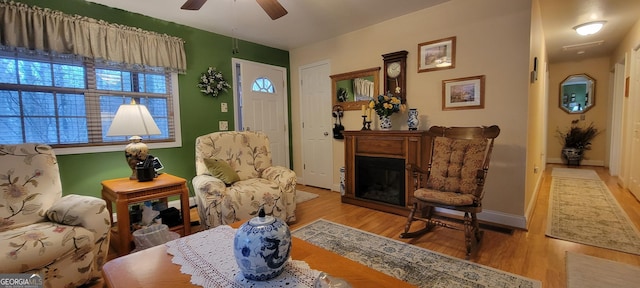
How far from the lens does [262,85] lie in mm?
4270

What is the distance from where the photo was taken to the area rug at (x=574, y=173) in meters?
4.87

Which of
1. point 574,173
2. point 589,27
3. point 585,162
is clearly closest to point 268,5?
point 589,27

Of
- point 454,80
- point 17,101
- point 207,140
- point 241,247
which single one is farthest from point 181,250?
point 454,80

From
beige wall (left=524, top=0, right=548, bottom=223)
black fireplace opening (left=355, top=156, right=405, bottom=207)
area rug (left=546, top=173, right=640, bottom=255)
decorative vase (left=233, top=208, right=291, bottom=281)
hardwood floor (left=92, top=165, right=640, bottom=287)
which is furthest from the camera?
black fireplace opening (left=355, top=156, right=405, bottom=207)

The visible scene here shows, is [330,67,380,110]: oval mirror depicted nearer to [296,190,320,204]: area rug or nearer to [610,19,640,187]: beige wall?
[296,190,320,204]: area rug

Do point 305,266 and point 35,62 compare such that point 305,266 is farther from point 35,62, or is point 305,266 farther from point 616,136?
point 616,136

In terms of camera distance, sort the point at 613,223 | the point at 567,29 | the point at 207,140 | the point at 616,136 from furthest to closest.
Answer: the point at 616,136
the point at 567,29
the point at 207,140
the point at 613,223

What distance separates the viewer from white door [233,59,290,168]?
4.00 m

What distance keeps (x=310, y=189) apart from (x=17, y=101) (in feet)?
11.1

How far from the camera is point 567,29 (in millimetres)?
3984

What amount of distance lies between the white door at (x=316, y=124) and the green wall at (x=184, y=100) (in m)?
0.70

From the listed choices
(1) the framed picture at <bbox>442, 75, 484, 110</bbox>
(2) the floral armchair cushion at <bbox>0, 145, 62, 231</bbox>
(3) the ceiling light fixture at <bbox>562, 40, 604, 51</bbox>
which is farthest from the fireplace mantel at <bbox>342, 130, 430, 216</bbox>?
(3) the ceiling light fixture at <bbox>562, 40, 604, 51</bbox>

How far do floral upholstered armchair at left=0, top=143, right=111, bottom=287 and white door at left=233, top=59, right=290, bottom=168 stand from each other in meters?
2.29

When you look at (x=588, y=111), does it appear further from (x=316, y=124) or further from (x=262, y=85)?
(x=262, y=85)
